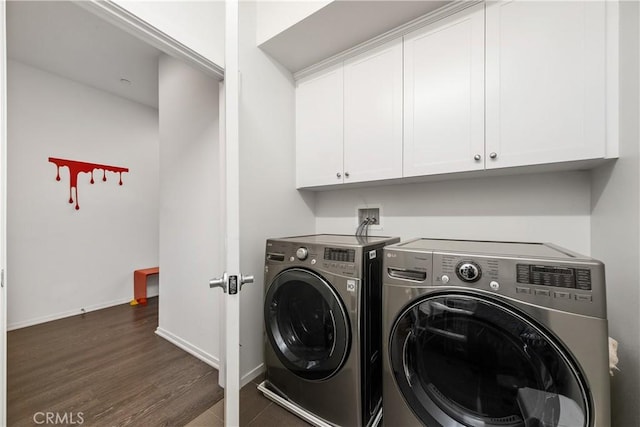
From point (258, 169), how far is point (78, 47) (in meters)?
2.31

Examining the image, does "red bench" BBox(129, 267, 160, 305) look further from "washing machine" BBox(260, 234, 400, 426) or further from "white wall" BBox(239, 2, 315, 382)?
"washing machine" BBox(260, 234, 400, 426)

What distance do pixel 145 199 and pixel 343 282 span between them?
3416 mm

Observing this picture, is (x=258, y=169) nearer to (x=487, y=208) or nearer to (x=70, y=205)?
(x=487, y=208)

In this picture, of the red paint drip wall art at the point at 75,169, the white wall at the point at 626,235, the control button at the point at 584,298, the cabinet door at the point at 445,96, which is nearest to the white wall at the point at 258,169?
the cabinet door at the point at 445,96

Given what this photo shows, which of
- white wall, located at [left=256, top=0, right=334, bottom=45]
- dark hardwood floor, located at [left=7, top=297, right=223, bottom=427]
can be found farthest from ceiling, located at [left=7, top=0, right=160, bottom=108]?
dark hardwood floor, located at [left=7, top=297, right=223, bottom=427]

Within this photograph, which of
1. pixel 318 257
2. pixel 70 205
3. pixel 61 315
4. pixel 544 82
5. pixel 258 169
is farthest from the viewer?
pixel 70 205

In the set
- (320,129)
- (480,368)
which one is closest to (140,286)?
(320,129)

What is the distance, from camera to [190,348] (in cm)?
194

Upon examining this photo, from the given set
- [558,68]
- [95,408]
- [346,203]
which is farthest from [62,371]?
[558,68]

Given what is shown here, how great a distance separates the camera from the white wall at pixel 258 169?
150 centimetres

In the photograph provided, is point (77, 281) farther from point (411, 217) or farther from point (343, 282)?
point (411, 217)

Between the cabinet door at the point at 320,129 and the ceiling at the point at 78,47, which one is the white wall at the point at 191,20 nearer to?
the cabinet door at the point at 320,129

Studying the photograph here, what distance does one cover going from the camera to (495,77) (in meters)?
1.16

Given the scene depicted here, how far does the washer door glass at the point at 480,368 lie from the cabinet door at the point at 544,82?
2.51 ft
